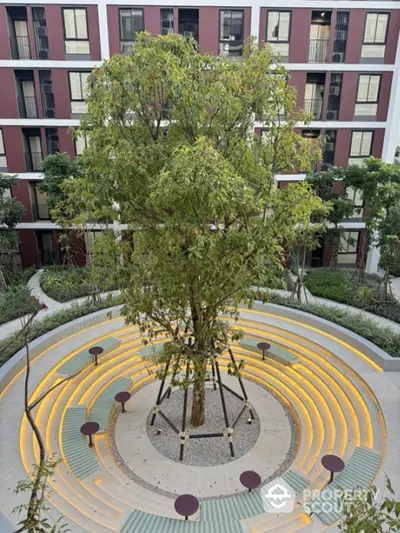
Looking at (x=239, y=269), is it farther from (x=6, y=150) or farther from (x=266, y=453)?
(x=6, y=150)

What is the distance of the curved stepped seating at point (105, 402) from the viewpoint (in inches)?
431

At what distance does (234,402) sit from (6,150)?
1650 cm

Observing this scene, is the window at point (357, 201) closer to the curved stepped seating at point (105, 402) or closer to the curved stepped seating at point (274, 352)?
the curved stepped seating at point (274, 352)

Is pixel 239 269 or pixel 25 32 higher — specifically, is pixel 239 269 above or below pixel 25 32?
below

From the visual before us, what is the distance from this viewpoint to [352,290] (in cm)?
1841

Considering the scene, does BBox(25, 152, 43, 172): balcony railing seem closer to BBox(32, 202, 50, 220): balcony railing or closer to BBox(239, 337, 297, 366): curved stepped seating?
BBox(32, 202, 50, 220): balcony railing

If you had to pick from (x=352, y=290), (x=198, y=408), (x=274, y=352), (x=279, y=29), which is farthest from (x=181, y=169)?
(x=279, y=29)

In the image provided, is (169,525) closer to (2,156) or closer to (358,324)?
(358,324)

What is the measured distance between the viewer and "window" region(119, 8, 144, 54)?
1867 cm

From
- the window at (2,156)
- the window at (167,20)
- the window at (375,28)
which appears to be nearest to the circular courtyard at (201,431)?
the window at (2,156)

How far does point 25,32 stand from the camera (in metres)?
19.5

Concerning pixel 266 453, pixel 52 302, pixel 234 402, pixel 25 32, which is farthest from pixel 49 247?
pixel 266 453

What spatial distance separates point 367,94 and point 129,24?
39.2 ft

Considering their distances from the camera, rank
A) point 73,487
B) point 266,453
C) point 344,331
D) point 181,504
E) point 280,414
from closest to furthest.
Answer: point 181,504, point 73,487, point 266,453, point 280,414, point 344,331
